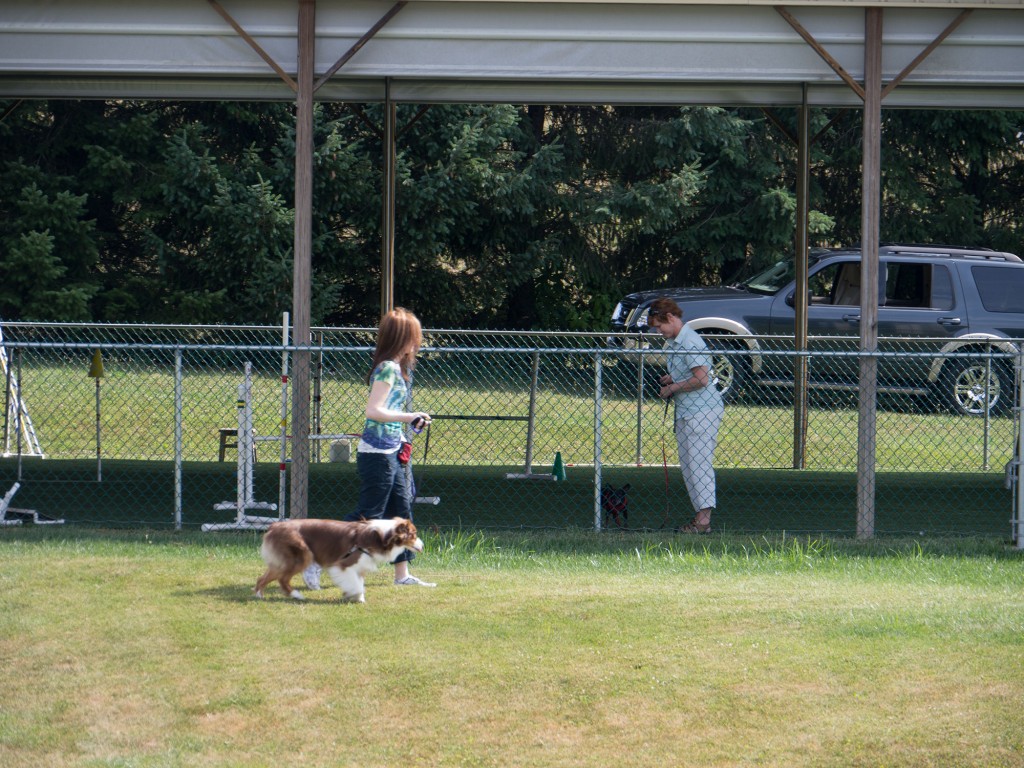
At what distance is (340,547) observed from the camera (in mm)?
6809

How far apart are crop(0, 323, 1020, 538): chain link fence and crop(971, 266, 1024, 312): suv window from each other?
895mm

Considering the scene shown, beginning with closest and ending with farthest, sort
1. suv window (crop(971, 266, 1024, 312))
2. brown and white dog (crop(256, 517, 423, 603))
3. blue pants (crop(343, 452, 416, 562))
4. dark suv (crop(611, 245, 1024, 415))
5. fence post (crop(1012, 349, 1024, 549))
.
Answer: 1. brown and white dog (crop(256, 517, 423, 603))
2. blue pants (crop(343, 452, 416, 562))
3. fence post (crop(1012, 349, 1024, 549))
4. dark suv (crop(611, 245, 1024, 415))
5. suv window (crop(971, 266, 1024, 312))

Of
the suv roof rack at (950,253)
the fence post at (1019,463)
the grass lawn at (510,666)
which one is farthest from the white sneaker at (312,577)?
the suv roof rack at (950,253)

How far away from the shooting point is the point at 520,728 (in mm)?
5328

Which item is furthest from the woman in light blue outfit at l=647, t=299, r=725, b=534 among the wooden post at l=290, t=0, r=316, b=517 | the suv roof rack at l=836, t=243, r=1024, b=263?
the suv roof rack at l=836, t=243, r=1024, b=263

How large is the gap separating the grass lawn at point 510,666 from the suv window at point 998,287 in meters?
11.3

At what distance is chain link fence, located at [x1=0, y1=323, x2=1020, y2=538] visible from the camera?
32.9ft

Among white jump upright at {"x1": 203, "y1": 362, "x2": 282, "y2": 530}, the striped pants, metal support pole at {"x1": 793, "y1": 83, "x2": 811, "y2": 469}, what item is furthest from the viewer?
metal support pole at {"x1": 793, "y1": 83, "x2": 811, "y2": 469}

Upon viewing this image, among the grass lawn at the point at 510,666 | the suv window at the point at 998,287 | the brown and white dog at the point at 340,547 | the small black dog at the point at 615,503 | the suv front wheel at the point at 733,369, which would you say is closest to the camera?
the grass lawn at the point at 510,666

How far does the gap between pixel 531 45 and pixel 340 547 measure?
15.8 feet

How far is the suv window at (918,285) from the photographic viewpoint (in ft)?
61.1

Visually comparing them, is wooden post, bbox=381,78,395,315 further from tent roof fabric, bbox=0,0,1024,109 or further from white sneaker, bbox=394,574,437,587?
white sneaker, bbox=394,574,437,587

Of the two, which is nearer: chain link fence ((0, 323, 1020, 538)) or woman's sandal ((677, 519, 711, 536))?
woman's sandal ((677, 519, 711, 536))

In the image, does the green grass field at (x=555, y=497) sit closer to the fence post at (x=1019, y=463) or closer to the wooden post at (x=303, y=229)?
the fence post at (x=1019, y=463)
